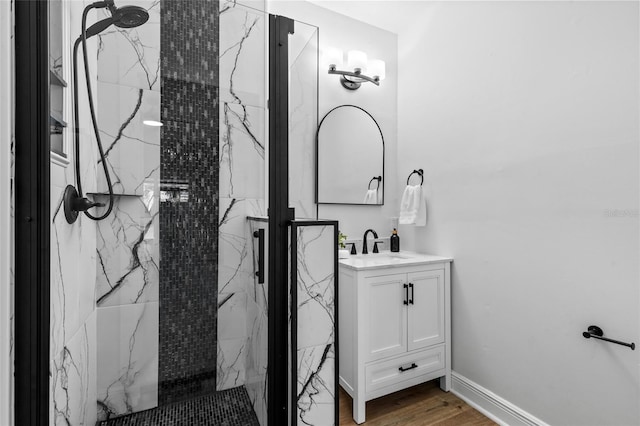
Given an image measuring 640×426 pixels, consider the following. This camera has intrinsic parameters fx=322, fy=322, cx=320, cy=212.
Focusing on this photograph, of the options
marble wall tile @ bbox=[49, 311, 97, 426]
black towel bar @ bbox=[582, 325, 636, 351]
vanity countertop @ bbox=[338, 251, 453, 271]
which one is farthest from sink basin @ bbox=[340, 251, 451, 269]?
marble wall tile @ bbox=[49, 311, 97, 426]

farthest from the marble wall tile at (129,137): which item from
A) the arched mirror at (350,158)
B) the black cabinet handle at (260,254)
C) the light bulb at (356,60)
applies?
the light bulb at (356,60)

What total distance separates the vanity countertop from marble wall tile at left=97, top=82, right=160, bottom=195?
116 centimetres

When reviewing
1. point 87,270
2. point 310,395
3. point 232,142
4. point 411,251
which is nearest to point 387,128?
point 411,251

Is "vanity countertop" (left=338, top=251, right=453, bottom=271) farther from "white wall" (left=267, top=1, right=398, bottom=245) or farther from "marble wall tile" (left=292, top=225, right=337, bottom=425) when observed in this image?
"marble wall tile" (left=292, top=225, right=337, bottom=425)

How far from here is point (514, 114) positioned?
1739 mm

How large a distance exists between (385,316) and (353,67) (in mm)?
1761

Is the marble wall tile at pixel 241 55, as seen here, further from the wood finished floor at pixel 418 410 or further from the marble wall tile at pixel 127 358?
the wood finished floor at pixel 418 410

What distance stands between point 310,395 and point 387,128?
2037mm

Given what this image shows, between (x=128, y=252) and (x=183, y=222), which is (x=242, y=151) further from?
(x=128, y=252)

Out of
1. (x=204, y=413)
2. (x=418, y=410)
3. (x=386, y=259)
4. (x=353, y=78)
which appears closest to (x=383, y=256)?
(x=386, y=259)

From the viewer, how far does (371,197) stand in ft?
8.11

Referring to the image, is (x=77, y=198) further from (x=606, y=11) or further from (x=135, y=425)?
(x=606, y=11)

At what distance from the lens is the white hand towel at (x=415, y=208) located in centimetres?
225

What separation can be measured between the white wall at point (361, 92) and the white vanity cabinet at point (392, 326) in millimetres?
556
